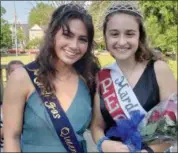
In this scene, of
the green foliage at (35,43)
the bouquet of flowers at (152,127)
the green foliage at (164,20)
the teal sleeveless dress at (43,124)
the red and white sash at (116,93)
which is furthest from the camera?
the green foliage at (164,20)

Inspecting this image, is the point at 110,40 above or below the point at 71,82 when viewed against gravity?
above

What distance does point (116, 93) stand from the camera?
7.02ft

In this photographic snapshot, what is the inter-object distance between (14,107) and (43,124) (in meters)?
0.17

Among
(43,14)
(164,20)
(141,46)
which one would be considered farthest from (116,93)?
(164,20)

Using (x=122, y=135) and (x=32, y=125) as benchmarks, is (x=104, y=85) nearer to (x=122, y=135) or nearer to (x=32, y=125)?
(x=122, y=135)

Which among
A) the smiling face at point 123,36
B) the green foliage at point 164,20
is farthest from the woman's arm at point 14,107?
the green foliage at point 164,20

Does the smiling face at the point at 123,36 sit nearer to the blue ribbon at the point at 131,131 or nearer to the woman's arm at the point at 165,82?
the woman's arm at the point at 165,82

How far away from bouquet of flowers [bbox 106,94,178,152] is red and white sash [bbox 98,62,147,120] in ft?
0.32

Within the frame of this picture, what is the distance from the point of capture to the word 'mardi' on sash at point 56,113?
1.94 meters

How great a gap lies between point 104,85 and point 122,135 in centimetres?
33

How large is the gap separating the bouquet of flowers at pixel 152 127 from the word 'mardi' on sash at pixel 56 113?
25 cm

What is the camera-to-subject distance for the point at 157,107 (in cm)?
187

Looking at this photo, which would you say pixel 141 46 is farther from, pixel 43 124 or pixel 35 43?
pixel 35 43

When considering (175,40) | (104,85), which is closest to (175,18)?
(175,40)
